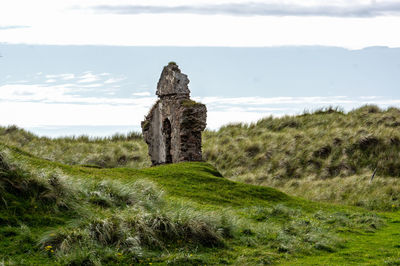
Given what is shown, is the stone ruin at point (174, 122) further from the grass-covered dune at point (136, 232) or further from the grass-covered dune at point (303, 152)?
the grass-covered dune at point (136, 232)

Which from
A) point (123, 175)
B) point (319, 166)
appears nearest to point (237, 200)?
point (123, 175)

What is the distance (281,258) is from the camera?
1036 centimetres

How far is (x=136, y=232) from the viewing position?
9719mm

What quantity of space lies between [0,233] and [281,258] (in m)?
5.59

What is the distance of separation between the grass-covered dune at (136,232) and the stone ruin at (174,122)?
10.6 m

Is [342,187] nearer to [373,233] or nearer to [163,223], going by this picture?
[373,233]

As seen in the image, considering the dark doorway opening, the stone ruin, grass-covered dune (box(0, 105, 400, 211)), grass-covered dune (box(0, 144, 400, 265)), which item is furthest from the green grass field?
the dark doorway opening

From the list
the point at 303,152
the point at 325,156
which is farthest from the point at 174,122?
the point at 325,156

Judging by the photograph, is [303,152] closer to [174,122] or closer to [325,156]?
[325,156]

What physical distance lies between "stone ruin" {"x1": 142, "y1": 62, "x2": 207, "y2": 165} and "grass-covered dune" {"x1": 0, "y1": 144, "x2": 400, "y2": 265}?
34.7ft

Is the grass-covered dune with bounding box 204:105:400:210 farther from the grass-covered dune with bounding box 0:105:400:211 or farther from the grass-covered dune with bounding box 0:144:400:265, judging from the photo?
the grass-covered dune with bounding box 0:144:400:265

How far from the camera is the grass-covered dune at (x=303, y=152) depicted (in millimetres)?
24969

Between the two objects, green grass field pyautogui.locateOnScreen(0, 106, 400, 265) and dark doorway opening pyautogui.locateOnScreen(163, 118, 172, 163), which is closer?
green grass field pyautogui.locateOnScreen(0, 106, 400, 265)

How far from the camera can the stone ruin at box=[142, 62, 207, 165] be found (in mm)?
24938
